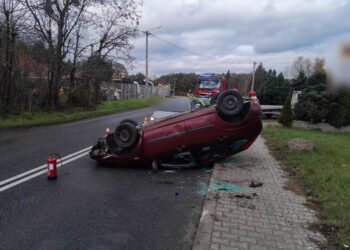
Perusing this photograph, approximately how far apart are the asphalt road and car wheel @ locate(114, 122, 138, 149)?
1.84 feet

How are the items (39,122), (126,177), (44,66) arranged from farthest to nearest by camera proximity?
1. (44,66)
2. (39,122)
3. (126,177)

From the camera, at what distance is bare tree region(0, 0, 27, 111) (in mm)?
18578

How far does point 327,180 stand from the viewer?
25.1 feet

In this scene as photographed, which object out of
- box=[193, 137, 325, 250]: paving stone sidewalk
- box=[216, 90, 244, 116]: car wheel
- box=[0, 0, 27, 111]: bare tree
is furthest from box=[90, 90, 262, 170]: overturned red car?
box=[0, 0, 27, 111]: bare tree

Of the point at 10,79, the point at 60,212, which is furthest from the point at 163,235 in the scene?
the point at 10,79

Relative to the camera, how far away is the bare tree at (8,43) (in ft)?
61.0

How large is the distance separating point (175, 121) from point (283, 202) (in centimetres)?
316

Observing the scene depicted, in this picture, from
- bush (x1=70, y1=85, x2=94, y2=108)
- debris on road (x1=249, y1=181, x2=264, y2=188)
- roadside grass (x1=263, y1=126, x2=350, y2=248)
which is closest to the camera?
roadside grass (x1=263, y1=126, x2=350, y2=248)

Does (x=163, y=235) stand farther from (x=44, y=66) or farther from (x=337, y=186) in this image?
(x=44, y=66)

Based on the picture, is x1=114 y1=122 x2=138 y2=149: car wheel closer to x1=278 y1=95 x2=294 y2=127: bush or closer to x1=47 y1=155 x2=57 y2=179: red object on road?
x1=47 y1=155 x2=57 y2=179: red object on road

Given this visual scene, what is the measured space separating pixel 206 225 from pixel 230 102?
3961 millimetres

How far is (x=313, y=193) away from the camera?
6.90 metres

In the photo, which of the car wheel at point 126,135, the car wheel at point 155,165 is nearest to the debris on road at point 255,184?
the car wheel at point 155,165

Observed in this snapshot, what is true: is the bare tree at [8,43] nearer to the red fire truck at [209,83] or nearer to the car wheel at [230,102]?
the car wheel at [230,102]
